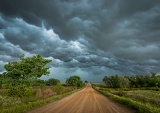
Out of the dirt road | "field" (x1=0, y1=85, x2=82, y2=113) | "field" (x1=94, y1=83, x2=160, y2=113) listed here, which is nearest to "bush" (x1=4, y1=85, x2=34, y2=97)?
"field" (x1=0, y1=85, x2=82, y2=113)

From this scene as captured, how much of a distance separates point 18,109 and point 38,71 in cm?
3685

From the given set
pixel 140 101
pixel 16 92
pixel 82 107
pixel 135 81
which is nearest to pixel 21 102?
pixel 16 92

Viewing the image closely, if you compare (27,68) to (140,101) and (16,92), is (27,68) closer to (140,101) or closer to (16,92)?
(16,92)

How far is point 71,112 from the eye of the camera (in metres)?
16.2

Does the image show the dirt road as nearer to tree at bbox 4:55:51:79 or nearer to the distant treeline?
tree at bbox 4:55:51:79

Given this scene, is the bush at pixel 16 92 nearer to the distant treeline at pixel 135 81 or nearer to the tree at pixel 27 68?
the tree at pixel 27 68

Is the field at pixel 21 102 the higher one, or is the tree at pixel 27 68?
the tree at pixel 27 68

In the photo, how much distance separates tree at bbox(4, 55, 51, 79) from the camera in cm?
4809

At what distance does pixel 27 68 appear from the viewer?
162ft

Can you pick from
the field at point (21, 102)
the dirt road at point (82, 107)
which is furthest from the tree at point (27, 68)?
the dirt road at point (82, 107)

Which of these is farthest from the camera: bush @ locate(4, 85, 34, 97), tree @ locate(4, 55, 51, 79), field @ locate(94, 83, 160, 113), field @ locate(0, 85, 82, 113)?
tree @ locate(4, 55, 51, 79)

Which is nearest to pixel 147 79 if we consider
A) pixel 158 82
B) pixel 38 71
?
pixel 158 82

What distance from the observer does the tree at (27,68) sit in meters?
48.1

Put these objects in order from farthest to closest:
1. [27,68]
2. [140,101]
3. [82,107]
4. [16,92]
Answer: [27,68] < [140,101] < [16,92] < [82,107]
